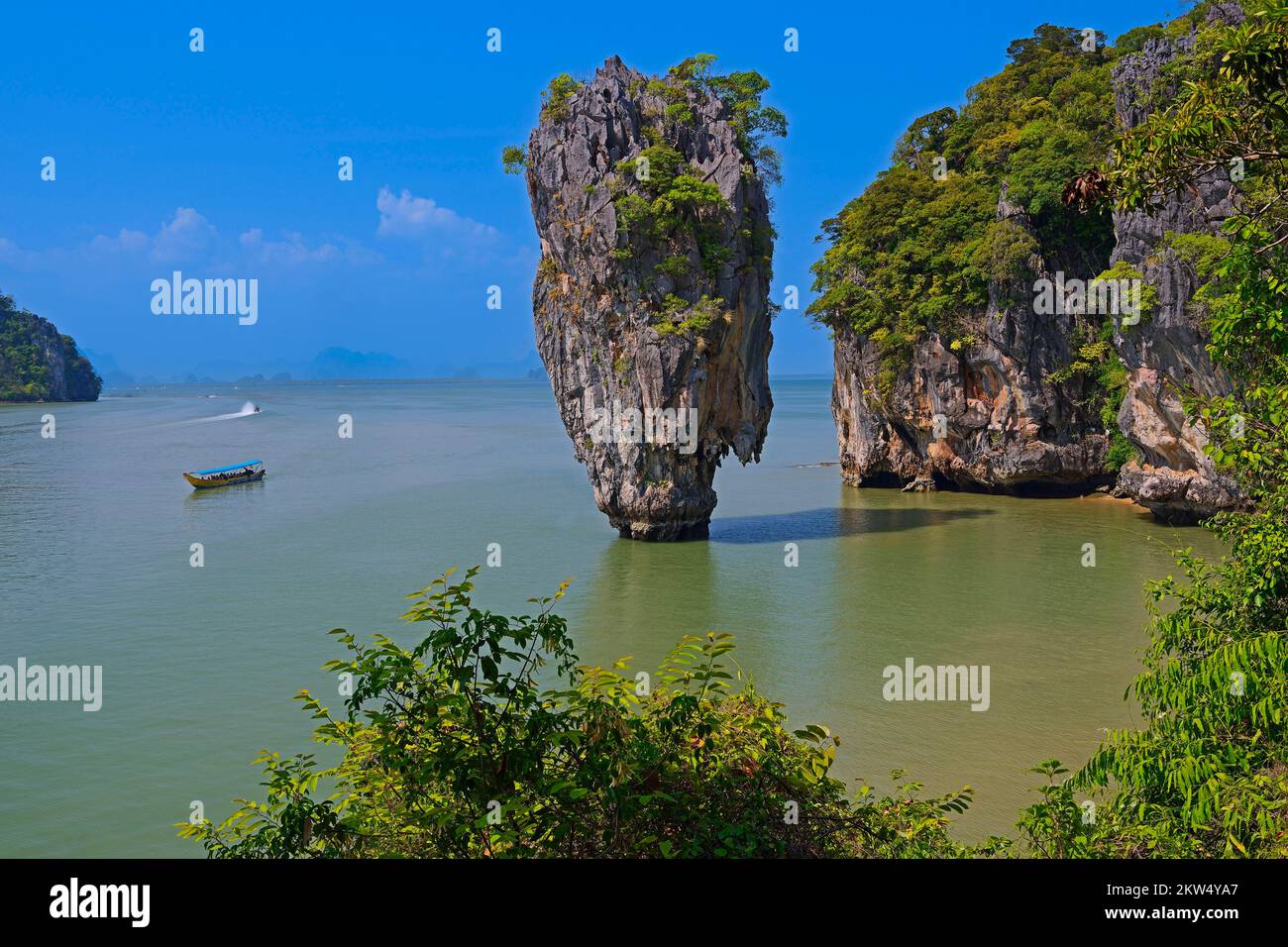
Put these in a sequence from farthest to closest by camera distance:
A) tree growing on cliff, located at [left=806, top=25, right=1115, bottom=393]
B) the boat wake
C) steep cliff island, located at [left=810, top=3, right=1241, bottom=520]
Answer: the boat wake < tree growing on cliff, located at [left=806, top=25, right=1115, bottom=393] < steep cliff island, located at [left=810, top=3, right=1241, bottom=520]

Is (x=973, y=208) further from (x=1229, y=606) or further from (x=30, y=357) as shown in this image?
(x=30, y=357)

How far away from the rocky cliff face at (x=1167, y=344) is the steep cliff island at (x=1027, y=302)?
0.05 m

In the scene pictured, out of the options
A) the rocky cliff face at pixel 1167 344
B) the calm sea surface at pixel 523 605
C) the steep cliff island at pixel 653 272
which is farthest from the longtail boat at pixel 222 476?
the rocky cliff face at pixel 1167 344

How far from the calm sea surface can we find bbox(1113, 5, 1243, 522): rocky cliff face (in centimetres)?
165

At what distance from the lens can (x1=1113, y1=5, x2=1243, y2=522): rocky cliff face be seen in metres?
23.1

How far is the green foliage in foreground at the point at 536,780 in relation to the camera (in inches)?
175

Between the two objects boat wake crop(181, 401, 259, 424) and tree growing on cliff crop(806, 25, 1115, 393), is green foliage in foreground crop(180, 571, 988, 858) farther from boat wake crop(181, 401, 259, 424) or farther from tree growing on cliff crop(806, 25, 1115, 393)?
boat wake crop(181, 401, 259, 424)

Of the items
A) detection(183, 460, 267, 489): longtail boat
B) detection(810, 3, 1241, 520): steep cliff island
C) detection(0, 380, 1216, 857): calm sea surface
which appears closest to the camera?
detection(0, 380, 1216, 857): calm sea surface

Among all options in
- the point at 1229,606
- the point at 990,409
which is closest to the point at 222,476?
the point at 990,409

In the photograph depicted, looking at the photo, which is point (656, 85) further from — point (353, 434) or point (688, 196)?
point (353, 434)

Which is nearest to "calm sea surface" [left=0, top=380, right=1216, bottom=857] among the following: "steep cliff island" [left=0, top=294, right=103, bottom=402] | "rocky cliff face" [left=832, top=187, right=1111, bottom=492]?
"rocky cliff face" [left=832, top=187, right=1111, bottom=492]

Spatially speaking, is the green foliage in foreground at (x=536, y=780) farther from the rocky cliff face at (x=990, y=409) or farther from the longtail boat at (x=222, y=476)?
the longtail boat at (x=222, y=476)

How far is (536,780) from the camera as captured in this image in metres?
4.48

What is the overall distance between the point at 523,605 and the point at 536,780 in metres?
16.8
